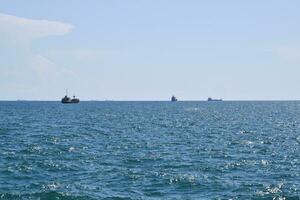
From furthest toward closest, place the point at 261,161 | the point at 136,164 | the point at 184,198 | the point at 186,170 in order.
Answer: the point at 261,161 → the point at 136,164 → the point at 186,170 → the point at 184,198

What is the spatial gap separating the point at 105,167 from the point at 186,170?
7.61 m

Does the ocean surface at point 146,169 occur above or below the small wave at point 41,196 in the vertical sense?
above

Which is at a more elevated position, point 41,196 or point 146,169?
point 146,169

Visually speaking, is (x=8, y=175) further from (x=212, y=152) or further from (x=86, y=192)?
(x=212, y=152)

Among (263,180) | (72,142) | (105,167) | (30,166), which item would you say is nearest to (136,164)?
(105,167)

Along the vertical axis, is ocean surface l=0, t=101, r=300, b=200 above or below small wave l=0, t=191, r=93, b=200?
above

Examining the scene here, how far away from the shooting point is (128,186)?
36.0 m

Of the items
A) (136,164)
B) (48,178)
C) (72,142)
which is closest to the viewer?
(48,178)

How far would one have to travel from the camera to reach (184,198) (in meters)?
32.9

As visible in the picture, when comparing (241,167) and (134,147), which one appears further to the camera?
(134,147)

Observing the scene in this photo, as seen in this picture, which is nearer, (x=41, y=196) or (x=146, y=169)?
(x=41, y=196)

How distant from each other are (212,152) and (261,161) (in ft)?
26.3

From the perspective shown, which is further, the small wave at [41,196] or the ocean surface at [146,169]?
the ocean surface at [146,169]

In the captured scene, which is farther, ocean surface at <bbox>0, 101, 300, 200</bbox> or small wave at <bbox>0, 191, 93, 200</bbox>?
ocean surface at <bbox>0, 101, 300, 200</bbox>
